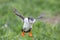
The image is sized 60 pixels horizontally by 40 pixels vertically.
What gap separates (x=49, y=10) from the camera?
37.2 feet

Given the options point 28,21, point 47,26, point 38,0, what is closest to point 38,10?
point 38,0

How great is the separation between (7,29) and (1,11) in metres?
2.29

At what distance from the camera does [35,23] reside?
8.80 metres

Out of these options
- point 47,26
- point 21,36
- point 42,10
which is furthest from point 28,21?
point 42,10

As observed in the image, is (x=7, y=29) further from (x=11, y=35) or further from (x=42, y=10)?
(x=42, y=10)

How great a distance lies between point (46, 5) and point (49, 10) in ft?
Answer: 1.42

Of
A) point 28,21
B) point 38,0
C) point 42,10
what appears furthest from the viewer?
point 38,0

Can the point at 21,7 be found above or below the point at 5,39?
above

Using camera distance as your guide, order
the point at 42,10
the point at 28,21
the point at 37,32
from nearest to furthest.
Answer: the point at 28,21
the point at 37,32
the point at 42,10

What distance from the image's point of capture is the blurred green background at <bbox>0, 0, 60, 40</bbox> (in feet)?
25.8

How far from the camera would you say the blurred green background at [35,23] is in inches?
309

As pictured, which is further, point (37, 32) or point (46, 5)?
point (46, 5)

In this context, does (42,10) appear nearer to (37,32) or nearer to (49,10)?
(49,10)

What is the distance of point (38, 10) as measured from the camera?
11.1 meters
